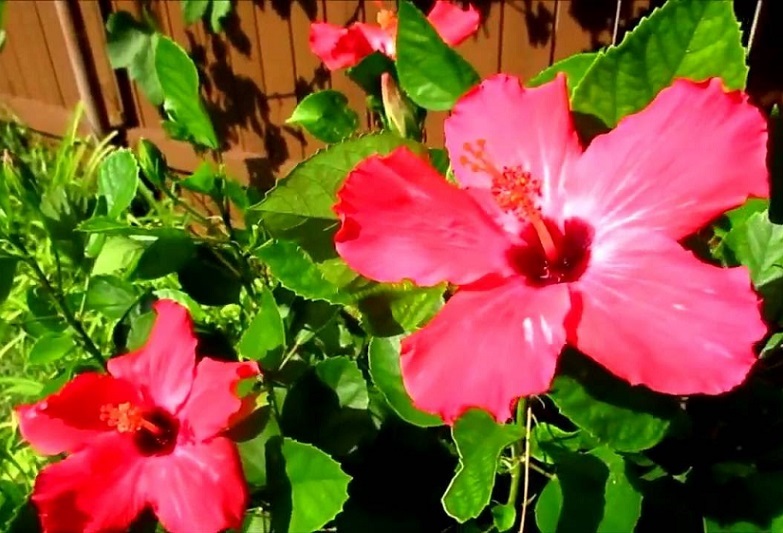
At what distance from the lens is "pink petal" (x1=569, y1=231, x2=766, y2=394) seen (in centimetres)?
44

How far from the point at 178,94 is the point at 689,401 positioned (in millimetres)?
510

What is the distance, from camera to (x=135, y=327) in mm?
853

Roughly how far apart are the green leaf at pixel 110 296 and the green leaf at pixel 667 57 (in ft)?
1.84

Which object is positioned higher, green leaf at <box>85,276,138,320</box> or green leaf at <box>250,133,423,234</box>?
green leaf at <box>250,133,423,234</box>

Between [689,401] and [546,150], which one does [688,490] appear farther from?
[546,150]

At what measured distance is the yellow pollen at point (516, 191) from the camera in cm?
55

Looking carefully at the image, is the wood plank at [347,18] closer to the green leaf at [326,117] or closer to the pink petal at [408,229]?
the green leaf at [326,117]

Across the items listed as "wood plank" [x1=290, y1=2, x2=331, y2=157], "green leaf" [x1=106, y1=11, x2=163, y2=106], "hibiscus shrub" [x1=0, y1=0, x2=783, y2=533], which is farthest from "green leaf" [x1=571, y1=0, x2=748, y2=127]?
"green leaf" [x1=106, y1=11, x2=163, y2=106]

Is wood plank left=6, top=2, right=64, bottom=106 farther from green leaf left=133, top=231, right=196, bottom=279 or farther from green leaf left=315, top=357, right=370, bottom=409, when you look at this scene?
green leaf left=315, top=357, right=370, bottom=409

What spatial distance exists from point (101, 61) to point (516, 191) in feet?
8.62

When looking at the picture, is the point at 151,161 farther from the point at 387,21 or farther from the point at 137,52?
the point at 137,52

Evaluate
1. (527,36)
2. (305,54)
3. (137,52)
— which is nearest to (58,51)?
(137,52)

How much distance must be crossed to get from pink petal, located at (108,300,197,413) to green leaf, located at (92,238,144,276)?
12 centimetres

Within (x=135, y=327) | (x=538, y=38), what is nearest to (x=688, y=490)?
(x=135, y=327)
